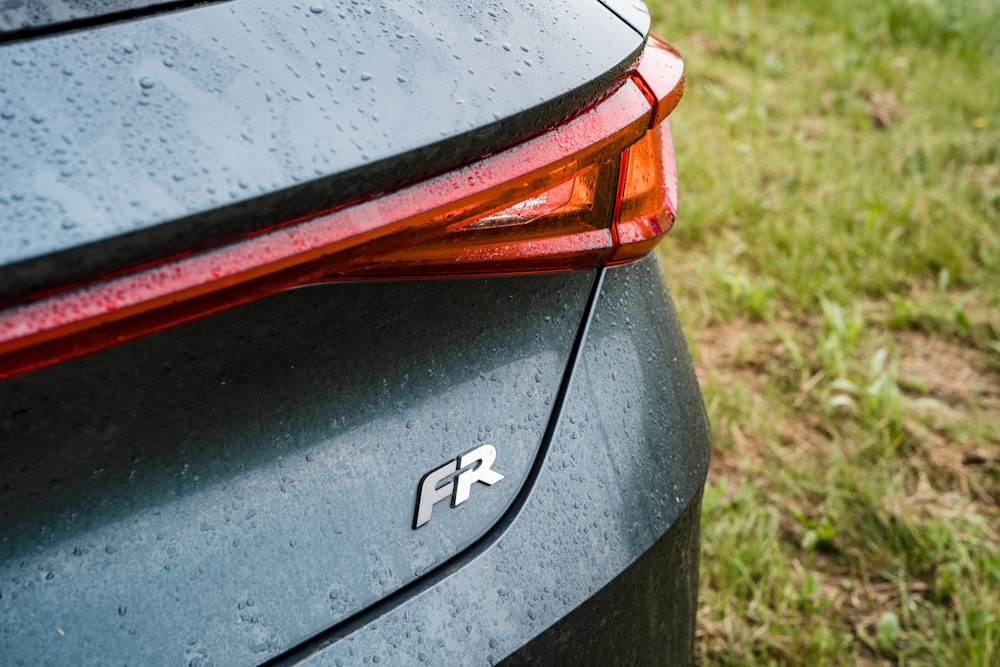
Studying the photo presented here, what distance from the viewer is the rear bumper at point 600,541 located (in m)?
0.81

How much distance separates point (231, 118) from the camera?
26.4 inches

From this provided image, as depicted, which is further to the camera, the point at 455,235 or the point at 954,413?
the point at 954,413

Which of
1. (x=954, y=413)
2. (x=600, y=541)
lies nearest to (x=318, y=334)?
(x=600, y=541)

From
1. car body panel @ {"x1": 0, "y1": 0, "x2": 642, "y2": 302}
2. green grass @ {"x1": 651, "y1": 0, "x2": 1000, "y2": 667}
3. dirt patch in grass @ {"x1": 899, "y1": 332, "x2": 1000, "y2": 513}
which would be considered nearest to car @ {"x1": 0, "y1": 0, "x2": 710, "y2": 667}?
car body panel @ {"x1": 0, "y1": 0, "x2": 642, "y2": 302}

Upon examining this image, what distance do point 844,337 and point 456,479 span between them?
2.08 m

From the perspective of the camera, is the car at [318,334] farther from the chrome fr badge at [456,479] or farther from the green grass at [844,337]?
the green grass at [844,337]

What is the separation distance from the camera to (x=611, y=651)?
961 millimetres

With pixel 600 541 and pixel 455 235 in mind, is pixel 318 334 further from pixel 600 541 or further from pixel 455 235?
pixel 600 541

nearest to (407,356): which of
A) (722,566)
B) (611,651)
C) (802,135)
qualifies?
(611,651)

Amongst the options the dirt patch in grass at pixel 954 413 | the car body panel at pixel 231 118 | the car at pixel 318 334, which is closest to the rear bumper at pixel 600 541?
the car at pixel 318 334

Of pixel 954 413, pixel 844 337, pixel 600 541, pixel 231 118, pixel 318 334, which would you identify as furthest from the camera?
pixel 844 337

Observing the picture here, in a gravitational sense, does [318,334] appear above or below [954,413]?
above

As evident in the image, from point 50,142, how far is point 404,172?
0.87 feet

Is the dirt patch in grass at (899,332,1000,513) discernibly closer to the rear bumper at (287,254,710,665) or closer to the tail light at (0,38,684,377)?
the rear bumper at (287,254,710,665)
